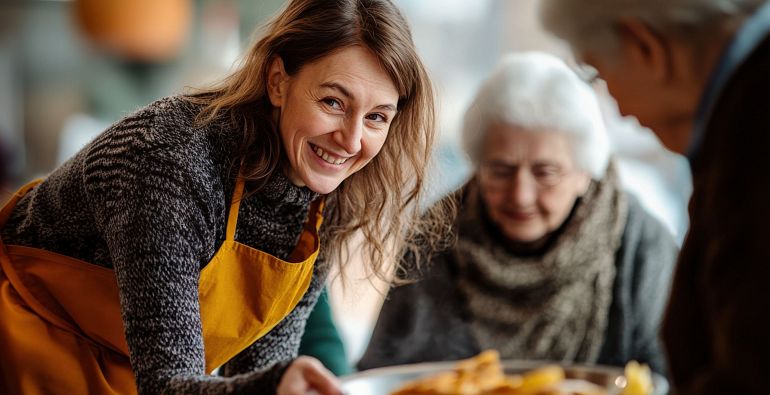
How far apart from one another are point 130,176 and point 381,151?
472 mm

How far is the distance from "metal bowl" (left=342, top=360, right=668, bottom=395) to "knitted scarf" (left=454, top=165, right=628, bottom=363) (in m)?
0.53

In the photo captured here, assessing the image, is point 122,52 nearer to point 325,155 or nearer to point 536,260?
point 536,260

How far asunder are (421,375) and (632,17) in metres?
0.67

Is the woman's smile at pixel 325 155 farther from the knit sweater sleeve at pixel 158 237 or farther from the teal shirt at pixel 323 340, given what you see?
the teal shirt at pixel 323 340

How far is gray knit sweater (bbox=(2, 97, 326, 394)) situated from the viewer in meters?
1.03

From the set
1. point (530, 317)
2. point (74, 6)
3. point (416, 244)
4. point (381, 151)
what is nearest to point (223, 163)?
point (381, 151)

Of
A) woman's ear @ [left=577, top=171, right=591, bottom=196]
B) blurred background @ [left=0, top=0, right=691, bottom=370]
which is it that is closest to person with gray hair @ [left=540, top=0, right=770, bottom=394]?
woman's ear @ [left=577, top=171, right=591, bottom=196]

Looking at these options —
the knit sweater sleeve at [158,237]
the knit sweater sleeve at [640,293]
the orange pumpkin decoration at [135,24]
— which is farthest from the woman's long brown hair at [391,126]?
the orange pumpkin decoration at [135,24]

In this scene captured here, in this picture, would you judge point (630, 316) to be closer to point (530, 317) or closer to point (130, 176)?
point (530, 317)

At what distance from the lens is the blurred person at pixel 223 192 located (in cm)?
114

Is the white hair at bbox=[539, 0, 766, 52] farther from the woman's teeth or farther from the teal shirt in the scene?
the teal shirt

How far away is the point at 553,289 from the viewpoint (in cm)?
192

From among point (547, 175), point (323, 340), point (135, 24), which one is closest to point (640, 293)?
point (547, 175)

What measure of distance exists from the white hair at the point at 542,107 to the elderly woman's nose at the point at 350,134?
64 centimetres
